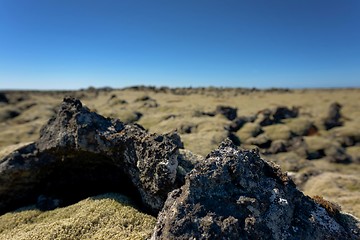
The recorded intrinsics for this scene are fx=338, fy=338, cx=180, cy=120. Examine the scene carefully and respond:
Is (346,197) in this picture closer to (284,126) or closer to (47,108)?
(284,126)

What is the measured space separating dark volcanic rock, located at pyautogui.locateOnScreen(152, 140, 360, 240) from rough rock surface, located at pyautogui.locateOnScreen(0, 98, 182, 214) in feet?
16.2

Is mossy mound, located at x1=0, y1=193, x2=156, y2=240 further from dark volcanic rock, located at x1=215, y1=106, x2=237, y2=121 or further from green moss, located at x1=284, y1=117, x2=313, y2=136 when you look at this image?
dark volcanic rock, located at x1=215, y1=106, x2=237, y2=121

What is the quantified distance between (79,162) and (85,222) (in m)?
5.69

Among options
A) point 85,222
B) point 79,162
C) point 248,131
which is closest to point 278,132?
point 248,131

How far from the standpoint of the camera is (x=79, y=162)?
24.0 metres

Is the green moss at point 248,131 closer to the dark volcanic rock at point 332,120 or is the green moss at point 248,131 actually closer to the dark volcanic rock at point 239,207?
the dark volcanic rock at point 332,120

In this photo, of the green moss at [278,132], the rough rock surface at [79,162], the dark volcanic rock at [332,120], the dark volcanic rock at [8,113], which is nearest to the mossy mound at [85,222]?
the rough rock surface at [79,162]

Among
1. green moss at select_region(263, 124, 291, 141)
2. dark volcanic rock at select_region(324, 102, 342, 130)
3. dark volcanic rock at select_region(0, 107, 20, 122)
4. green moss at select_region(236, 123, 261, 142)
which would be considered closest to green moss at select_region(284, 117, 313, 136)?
green moss at select_region(263, 124, 291, 141)

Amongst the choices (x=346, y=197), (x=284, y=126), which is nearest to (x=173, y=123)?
(x=284, y=126)

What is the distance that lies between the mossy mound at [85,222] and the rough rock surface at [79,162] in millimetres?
1152

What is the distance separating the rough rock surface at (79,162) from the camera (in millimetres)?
20641

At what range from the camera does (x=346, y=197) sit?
1415 inches

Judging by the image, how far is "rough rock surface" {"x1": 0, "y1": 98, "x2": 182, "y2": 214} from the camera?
20641 millimetres

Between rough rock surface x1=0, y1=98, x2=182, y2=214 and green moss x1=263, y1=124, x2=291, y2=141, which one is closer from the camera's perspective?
rough rock surface x1=0, y1=98, x2=182, y2=214
